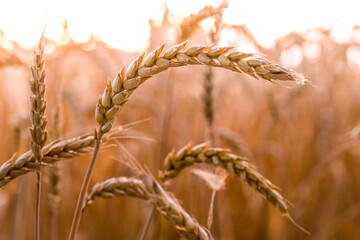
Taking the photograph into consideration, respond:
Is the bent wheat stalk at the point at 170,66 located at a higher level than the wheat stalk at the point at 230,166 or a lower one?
higher

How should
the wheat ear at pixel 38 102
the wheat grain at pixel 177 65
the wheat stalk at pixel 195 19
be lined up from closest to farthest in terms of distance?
the wheat grain at pixel 177 65
the wheat ear at pixel 38 102
the wheat stalk at pixel 195 19

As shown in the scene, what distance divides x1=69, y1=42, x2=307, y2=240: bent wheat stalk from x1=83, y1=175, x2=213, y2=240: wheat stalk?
4.9 inches

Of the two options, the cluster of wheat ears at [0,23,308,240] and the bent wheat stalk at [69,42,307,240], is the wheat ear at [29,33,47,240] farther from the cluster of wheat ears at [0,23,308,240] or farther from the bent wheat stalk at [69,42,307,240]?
the bent wheat stalk at [69,42,307,240]

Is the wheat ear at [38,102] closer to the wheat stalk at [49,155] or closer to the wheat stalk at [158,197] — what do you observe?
the wheat stalk at [49,155]

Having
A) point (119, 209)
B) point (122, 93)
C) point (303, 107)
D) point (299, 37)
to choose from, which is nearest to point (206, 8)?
point (122, 93)

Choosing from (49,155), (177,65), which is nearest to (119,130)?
(49,155)

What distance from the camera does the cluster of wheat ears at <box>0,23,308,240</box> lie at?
70 cm

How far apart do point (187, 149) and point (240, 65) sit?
0.30 m

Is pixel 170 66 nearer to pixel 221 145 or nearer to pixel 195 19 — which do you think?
pixel 195 19

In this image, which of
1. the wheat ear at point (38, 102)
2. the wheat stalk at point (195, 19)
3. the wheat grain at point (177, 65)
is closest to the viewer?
the wheat grain at point (177, 65)

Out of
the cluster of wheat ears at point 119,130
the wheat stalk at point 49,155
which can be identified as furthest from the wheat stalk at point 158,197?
the wheat stalk at point 49,155

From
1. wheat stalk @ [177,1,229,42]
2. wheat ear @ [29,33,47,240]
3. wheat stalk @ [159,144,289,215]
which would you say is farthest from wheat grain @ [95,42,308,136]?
wheat stalk @ [177,1,229,42]

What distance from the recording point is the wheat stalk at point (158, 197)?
2.60ft

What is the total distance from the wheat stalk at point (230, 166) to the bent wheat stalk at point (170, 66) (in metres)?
0.21
